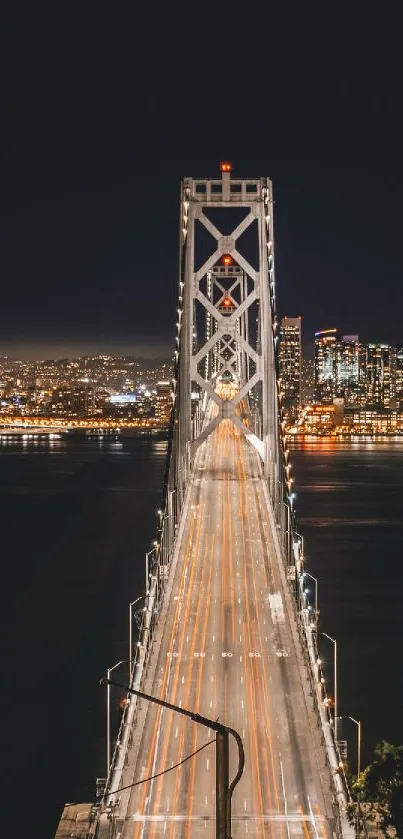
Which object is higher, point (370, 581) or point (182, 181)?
point (182, 181)

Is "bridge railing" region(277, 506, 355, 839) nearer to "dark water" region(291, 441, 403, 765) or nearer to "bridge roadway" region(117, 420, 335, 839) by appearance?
"bridge roadway" region(117, 420, 335, 839)

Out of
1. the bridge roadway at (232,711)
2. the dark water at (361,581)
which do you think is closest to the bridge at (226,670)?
the bridge roadway at (232,711)

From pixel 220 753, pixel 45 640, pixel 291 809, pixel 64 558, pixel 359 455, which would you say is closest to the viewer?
pixel 220 753

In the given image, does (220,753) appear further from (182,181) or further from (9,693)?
(182,181)

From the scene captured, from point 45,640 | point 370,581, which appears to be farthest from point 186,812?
point 370,581

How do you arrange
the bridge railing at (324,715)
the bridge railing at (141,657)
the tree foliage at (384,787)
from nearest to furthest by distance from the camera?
the bridge railing at (324,715), the bridge railing at (141,657), the tree foliage at (384,787)

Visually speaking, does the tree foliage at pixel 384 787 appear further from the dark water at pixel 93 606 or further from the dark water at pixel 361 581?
the dark water at pixel 93 606

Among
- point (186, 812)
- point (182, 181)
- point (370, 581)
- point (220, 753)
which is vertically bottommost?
point (370, 581)
